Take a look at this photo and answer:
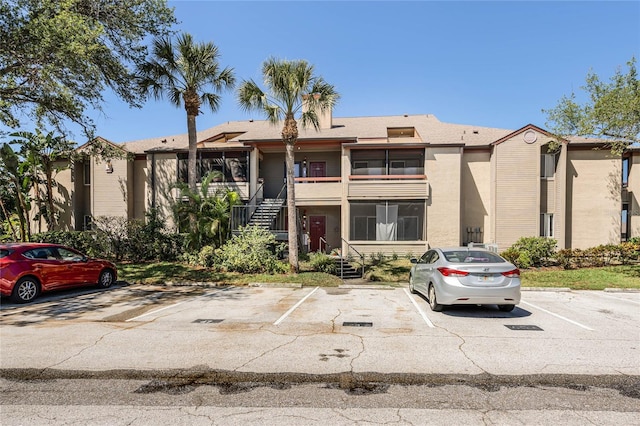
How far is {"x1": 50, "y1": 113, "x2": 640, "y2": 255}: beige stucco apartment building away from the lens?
773 inches

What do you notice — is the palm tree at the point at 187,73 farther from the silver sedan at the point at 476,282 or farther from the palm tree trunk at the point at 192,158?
Result: the silver sedan at the point at 476,282

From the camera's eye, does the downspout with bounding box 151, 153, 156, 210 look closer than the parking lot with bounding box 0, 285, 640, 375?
No

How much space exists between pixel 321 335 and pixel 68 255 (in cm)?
903

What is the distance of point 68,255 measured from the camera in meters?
11.0

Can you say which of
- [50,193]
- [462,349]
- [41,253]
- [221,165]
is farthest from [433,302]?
[50,193]

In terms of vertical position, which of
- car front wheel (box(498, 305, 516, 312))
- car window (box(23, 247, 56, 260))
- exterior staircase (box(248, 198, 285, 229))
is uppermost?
exterior staircase (box(248, 198, 285, 229))

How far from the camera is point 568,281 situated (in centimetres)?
1348

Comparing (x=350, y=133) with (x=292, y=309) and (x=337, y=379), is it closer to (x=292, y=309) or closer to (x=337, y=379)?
(x=292, y=309)

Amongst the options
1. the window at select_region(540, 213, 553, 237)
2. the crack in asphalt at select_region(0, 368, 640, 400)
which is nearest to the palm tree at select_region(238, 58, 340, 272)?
the crack in asphalt at select_region(0, 368, 640, 400)

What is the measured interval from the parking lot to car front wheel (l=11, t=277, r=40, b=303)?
27cm

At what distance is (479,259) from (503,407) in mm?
4753

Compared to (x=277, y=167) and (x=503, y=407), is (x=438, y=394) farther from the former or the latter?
(x=277, y=167)

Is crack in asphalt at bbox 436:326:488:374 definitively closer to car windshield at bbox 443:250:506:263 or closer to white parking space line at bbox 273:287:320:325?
car windshield at bbox 443:250:506:263

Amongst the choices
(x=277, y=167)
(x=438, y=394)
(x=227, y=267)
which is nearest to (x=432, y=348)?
(x=438, y=394)
